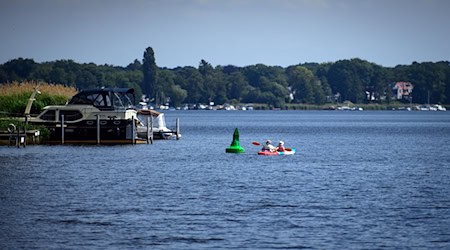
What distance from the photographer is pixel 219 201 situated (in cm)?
4412

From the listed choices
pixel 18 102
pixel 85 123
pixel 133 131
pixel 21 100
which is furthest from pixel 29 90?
pixel 133 131

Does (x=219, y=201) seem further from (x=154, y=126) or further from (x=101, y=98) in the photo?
(x=154, y=126)

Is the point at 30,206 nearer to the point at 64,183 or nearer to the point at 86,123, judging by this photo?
the point at 64,183

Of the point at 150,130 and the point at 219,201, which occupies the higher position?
the point at 150,130

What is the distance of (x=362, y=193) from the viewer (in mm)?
47625

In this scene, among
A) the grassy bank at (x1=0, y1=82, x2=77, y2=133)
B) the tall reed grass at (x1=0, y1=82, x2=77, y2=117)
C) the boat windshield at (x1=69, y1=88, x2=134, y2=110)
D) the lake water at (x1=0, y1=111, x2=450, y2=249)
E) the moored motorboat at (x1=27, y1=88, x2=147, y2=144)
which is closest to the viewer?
the lake water at (x1=0, y1=111, x2=450, y2=249)

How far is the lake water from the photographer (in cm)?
3450

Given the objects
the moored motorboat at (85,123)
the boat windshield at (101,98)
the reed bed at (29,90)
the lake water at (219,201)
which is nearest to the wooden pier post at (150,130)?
the boat windshield at (101,98)

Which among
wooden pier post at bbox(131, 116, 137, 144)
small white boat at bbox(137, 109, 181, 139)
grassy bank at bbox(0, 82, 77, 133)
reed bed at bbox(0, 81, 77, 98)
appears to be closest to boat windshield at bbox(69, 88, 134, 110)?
small white boat at bbox(137, 109, 181, 139)

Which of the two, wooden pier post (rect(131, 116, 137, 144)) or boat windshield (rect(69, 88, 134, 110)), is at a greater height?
boat windshield (rect(69, 88, 134, 110))

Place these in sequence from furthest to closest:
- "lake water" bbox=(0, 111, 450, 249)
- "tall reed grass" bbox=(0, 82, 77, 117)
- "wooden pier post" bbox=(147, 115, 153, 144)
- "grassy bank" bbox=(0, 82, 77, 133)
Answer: "tall reed grass" bbox=(0, 82, 77, 117) → "wooden pier post" bbox=(147, 115, 153, 144) → "grassy bank" bbox=(0, 82, 77, 133) → "lake water" bbox=(0, 111, 450, 249)

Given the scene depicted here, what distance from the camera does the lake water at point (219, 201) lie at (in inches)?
1358

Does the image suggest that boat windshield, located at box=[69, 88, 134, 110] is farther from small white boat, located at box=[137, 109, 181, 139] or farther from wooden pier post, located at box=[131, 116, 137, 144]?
wooden pier post, located at box=[131, 116, 137, 144]

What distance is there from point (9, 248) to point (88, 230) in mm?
3827
